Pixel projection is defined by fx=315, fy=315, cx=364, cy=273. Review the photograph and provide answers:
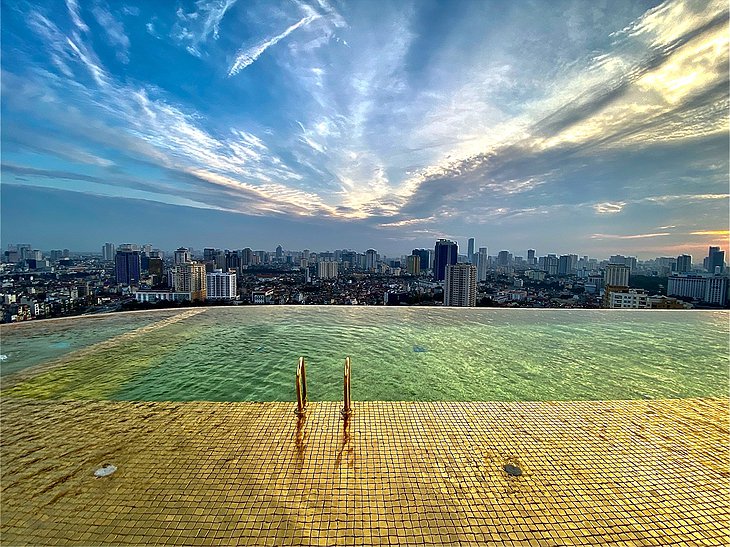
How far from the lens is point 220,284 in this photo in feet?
86.6

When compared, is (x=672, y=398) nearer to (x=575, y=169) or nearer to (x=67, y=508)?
(x=67, y=508)

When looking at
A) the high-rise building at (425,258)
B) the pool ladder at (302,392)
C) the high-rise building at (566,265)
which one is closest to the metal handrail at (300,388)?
the pool ladder at (302,392)

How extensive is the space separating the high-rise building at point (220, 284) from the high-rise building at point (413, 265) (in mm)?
29916

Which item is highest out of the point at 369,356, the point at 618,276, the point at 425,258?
the point at 425,258

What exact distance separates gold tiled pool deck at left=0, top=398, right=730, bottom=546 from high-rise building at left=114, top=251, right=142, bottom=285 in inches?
1057

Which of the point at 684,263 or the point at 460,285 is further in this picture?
the point at 684,263

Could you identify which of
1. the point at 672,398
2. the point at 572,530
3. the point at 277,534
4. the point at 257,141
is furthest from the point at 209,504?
the point at 257,141

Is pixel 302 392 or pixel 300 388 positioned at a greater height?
pixel 300 388

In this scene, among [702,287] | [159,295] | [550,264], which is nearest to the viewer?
[159,295]

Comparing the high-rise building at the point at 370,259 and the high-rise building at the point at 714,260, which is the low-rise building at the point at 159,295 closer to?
the high-rise building at the point at 370,259

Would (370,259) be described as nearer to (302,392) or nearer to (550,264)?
(550,264)

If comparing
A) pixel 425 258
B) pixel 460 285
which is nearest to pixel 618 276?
pixel 460 285

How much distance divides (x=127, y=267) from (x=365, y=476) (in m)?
32.1

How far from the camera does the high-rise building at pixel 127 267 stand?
2636cm
